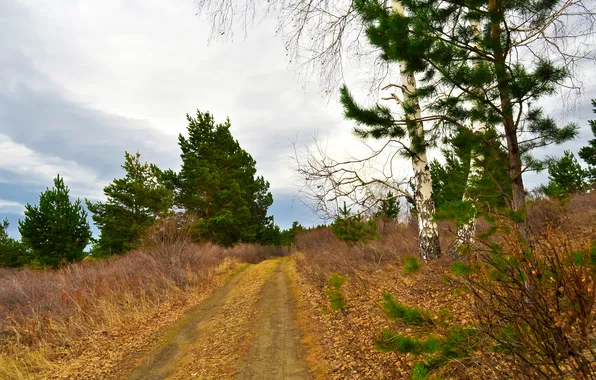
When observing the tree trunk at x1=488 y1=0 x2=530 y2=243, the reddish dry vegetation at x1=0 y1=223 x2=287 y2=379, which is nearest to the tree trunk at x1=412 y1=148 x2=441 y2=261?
the tree trunk at x1=488 y1=0 x2=530 y2=243

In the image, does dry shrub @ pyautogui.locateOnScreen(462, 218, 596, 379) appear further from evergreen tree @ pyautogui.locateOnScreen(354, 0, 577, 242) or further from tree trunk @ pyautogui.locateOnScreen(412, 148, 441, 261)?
tree trunk @ pyautogui.locateOnScreen(412, 148, 441, 261)

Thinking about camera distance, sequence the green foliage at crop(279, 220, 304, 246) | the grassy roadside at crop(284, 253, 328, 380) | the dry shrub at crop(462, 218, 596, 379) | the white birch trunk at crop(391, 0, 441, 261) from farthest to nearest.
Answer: the green foliage at crop(279, 220, 304, 246)
the white birch trunk at crop(391, 0, 441, 261)
the grassy roadside at crop(284, 253, 328, 380)
the dry shrub at crop(462, 218, 596, 379)

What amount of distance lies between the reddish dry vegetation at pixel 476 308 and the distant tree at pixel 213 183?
13861mm

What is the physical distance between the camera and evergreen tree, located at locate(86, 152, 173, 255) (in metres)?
21.8

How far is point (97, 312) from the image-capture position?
748 centimetres

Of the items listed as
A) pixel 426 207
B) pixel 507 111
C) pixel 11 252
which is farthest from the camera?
pixel 11 252

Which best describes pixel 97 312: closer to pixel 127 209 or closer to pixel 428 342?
pixel 428 342

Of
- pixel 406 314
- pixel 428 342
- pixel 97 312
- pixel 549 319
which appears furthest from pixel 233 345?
pixel 549 319

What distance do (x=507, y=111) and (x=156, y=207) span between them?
2277cm

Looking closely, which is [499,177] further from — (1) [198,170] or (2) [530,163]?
(1) [198,170]

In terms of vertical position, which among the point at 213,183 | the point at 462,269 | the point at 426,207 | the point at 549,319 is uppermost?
the point at 213,183

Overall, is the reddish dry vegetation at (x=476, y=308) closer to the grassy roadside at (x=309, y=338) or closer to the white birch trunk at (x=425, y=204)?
the grassy roadside at (x=309, y=338)

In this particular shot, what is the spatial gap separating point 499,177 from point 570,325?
2498mm

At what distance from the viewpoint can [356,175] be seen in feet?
23.6
